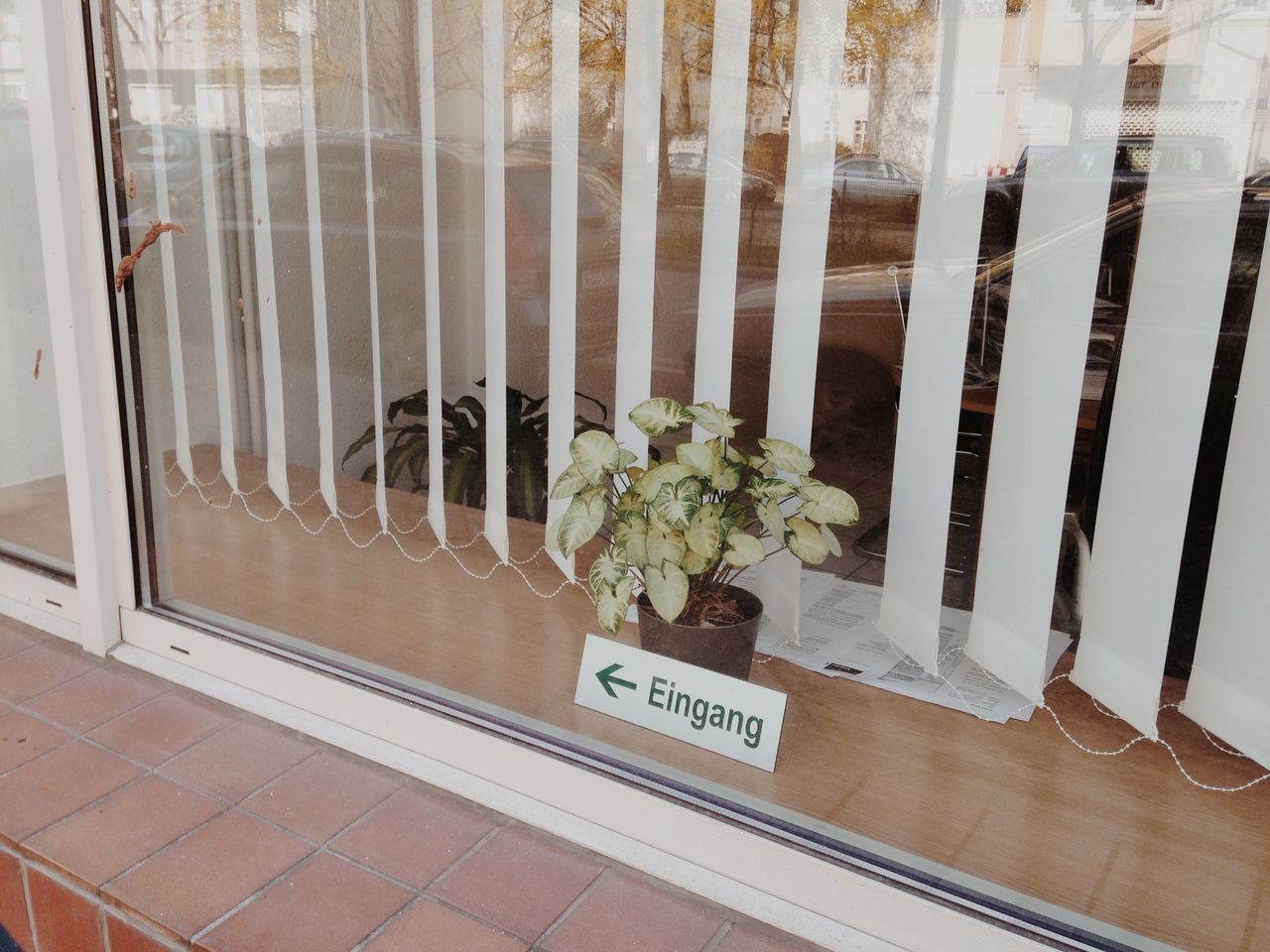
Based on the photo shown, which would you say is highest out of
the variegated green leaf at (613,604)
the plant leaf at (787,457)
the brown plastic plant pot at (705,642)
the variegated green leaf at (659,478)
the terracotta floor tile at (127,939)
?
the plant leaf at (787,457)

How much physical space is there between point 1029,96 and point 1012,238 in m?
0.17

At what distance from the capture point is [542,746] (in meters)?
1.49

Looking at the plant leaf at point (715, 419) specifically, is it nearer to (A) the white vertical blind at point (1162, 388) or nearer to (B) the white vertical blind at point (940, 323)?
(B) the white vertical blind at point (940, 323)

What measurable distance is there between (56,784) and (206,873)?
35 centimetres

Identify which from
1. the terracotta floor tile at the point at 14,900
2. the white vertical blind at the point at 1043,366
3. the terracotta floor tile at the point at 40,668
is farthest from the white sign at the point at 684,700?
the terracotta floor tile at the point at 40,668

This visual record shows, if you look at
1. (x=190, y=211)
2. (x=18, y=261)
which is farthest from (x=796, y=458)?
(x=18, y=261)

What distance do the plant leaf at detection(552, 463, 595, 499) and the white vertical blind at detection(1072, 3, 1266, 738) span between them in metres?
0.69

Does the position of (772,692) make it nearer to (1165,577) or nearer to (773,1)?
(1165,577)

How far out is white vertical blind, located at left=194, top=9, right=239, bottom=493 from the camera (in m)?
2.07

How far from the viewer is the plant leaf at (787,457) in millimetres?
1514

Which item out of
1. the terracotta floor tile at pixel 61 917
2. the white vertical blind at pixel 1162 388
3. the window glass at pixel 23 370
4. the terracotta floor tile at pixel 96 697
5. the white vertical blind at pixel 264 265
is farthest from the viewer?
the white vertical blind at pixel 264 265

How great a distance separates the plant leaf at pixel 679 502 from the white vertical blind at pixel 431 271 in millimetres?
714

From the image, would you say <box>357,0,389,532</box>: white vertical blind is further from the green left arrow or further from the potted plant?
the green left arrow

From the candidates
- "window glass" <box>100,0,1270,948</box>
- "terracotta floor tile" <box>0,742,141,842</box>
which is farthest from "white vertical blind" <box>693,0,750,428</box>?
"terracotta floor tile" <box>0,742,141,842</box>
